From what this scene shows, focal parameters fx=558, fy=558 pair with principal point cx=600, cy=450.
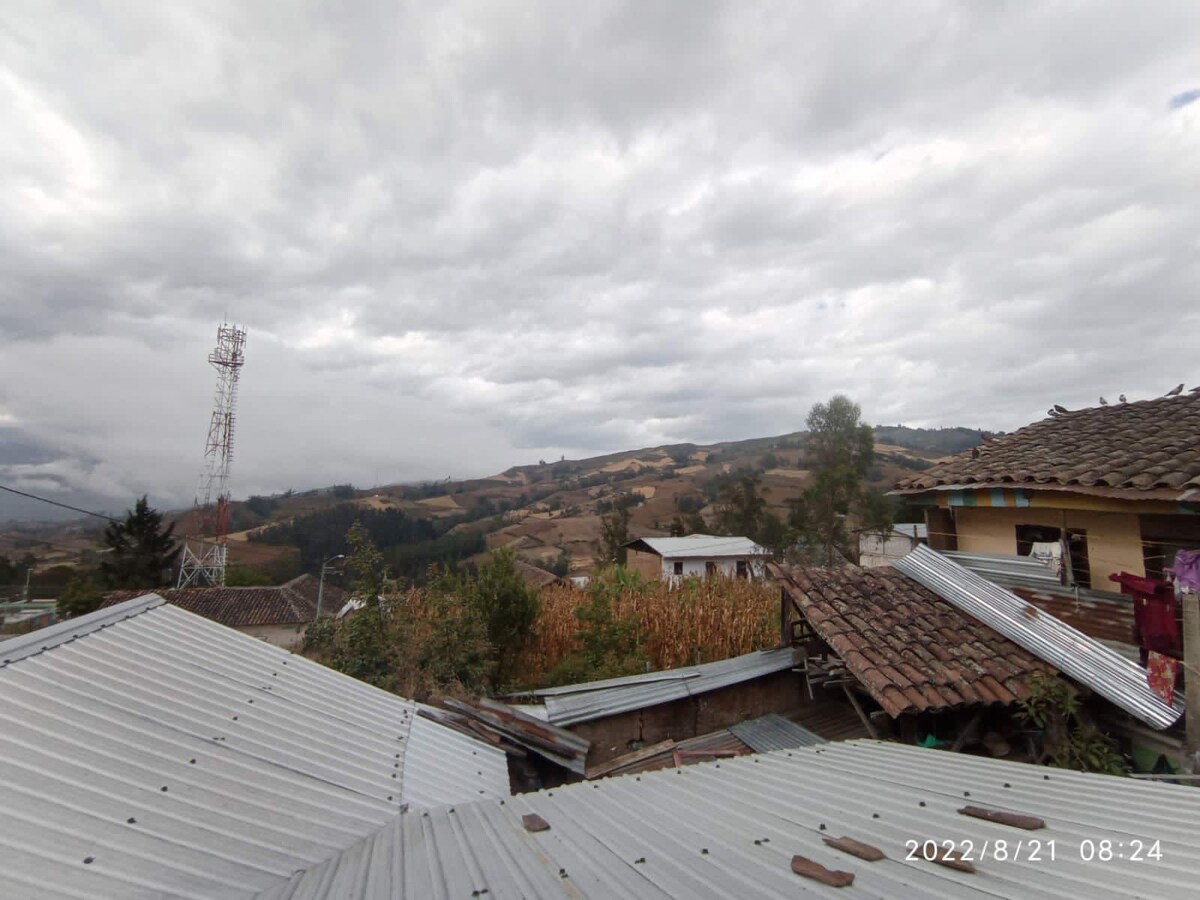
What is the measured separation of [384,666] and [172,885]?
7.74 meters

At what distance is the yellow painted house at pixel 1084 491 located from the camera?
5516mm

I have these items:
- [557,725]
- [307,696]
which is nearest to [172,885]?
[307,696]

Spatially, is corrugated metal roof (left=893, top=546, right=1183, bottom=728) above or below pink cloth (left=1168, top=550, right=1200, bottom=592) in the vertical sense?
below

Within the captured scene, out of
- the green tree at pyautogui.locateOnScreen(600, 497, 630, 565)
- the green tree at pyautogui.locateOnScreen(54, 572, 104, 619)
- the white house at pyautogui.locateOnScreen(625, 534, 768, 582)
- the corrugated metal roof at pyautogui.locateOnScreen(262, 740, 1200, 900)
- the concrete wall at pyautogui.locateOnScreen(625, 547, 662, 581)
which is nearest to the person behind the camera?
the corrugated metal roof at pyautogui.locateOnScreen(262, 740, 1200, 900)

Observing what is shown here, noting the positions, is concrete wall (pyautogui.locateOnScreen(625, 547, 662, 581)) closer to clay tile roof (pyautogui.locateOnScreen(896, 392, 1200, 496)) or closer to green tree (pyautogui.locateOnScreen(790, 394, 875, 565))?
green tree (pyautogui.locateOnScreen(790, 394, 875, 565))

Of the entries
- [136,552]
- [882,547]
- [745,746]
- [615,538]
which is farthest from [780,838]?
[136,552]

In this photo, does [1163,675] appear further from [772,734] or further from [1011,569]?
[772,734]

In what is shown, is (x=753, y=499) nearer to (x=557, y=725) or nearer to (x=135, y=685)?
(x=557, y=725)

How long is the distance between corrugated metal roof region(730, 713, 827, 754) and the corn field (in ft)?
11.6

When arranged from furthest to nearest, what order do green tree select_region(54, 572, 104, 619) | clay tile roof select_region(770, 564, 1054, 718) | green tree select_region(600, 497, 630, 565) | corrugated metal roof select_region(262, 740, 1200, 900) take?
green tree select_region(600, 497, 630, 565) → green tree select_region(54, 572, 104, 619) → clay tile roof select_region(770, 564, 1054, 718) → corrugated metal roof select_region(262, 740, 1200, 900)

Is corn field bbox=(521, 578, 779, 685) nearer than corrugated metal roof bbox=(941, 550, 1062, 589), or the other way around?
corrugated metal roof bbox=(941, 550, 1062, 589)

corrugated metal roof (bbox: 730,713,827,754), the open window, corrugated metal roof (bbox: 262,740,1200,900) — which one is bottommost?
corrugated metal roof (bbox: 730,713,827,754)

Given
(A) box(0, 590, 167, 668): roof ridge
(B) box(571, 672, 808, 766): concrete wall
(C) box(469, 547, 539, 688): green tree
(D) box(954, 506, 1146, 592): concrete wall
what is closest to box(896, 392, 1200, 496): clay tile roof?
(D) box(954, 506, 1146, 592): concrete wall

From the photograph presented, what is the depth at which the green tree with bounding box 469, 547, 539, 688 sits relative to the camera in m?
10.5
